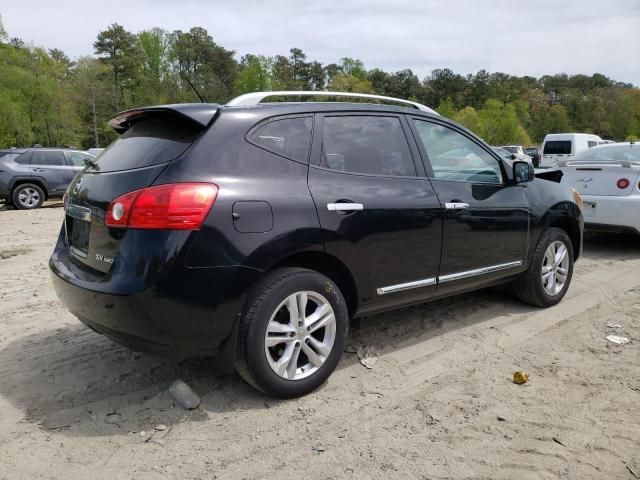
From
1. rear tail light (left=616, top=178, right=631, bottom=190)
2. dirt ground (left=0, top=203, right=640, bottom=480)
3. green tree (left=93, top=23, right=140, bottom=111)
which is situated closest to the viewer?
dirt ground (left=0, top=203, right=640, bottom=480)

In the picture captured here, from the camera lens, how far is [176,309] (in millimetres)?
2582

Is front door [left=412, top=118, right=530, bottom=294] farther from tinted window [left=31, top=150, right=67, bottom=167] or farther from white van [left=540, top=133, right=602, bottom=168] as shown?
white van [left=540, top=133, right=602, bottom=168]

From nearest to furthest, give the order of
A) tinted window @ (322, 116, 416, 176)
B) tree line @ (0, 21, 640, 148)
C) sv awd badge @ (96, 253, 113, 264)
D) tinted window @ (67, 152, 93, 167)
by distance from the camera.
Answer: sv awd badge @ (96, 253, 113, 264)
tinted window @ (322, 116, 416, 176)
tinted window @ (67, 152, 93, 167)
tree line @ (0, 21, 640, 148)

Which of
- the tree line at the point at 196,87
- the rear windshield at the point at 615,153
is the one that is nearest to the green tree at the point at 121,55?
the tree line at the point at 196,87

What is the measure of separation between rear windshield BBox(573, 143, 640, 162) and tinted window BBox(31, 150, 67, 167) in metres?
12.6

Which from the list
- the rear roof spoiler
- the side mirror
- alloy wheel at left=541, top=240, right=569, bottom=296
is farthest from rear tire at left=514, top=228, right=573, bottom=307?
the rear roof spoiler

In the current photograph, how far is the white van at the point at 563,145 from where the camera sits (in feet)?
75.9

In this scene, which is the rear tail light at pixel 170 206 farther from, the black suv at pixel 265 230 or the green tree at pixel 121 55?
the green tree at pixel 121 55

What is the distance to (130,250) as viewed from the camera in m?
2.60

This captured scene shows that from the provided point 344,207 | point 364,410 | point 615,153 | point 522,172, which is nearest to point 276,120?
point 344,207

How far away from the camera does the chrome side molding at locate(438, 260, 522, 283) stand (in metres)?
3.76

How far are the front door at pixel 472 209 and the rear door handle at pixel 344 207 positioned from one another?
805 millimetres

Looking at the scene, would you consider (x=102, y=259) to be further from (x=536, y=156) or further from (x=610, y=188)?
(x=536, y=156)

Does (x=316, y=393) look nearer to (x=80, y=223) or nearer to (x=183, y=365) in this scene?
(x=183, y=365)
